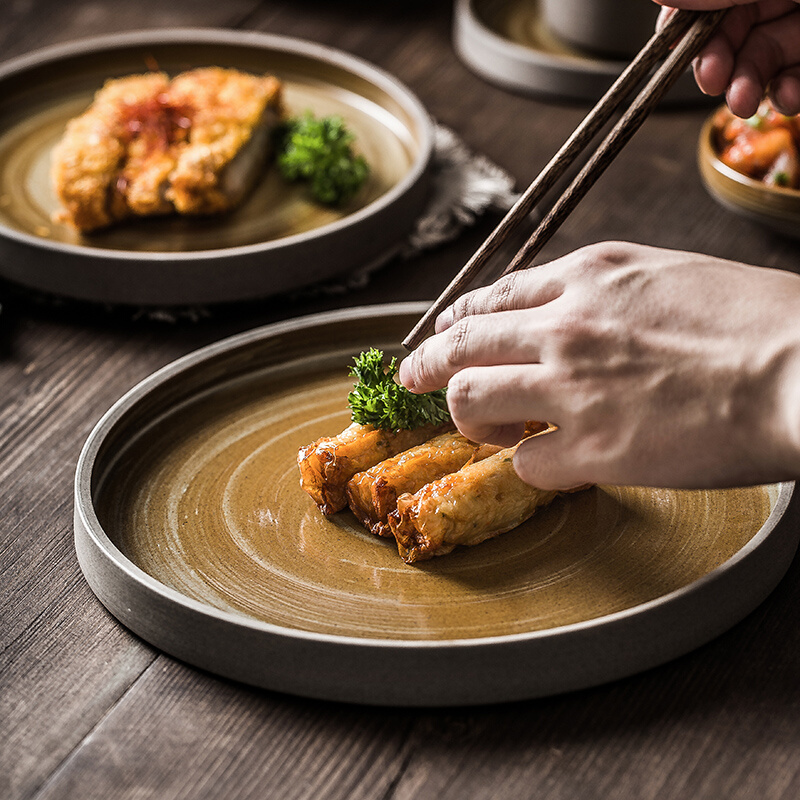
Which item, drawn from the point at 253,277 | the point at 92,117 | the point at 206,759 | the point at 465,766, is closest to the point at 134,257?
the point at 253,277

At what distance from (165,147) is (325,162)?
54cm

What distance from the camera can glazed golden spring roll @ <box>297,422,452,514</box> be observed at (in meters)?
2.09

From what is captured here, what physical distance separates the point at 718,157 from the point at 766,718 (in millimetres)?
1980

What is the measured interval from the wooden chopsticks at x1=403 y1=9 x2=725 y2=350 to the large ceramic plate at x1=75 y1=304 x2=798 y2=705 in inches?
19.3

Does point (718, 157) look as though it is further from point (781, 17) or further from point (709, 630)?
point (709, 630)

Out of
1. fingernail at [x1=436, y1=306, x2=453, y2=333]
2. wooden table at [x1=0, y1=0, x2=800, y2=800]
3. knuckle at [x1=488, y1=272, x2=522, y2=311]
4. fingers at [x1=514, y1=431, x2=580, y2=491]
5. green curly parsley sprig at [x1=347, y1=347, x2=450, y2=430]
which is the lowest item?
wooden table at [x1=0, y1=0, x2=800, y2=800]

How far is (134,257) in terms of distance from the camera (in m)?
2.81

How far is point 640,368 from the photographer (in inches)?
64.8

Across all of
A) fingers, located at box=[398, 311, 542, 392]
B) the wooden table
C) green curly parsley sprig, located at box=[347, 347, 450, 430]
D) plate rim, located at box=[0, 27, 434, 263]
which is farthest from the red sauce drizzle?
fingers, located at box=[398, 311, 542, 392]

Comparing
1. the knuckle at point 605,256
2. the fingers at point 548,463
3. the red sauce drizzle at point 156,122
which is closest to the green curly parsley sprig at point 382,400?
the fingers at point 548,463

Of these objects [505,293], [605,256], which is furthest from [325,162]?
[605,256]

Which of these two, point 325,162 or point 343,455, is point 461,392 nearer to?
point 343,455

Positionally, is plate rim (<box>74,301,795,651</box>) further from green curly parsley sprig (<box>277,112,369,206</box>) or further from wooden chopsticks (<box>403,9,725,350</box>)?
green curly parsley sprig (<box>277,112,369,206</box>)

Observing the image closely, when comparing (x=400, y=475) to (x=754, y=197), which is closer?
(x=400, y=475)
